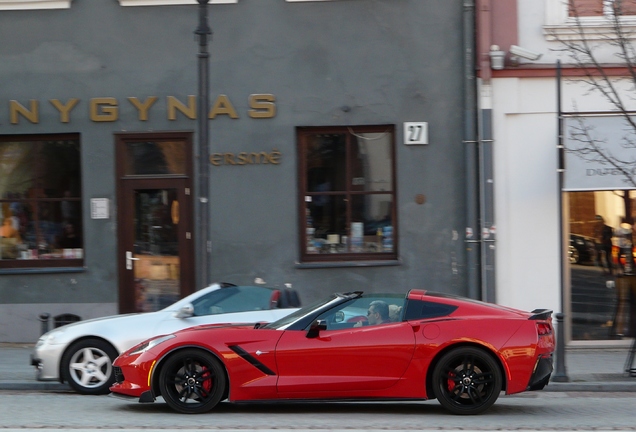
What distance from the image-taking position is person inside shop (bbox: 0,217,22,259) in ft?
49.5

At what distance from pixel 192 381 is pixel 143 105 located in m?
7.09

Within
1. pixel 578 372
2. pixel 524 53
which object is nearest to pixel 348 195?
pixel 524 53


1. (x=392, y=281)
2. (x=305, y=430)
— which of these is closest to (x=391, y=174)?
(x=392, y=281)

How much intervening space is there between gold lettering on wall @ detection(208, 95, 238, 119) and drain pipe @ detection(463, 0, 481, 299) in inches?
149

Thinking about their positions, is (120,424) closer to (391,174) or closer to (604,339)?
(391,174)

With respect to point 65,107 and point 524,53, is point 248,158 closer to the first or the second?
point 65,107

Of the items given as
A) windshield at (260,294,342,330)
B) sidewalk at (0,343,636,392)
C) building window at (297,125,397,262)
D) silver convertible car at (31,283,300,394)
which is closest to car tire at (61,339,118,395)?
silver convertible car at (31,283,300,394)

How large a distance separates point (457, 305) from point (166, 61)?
7778mm

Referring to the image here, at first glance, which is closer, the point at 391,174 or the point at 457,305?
the point at 457,305

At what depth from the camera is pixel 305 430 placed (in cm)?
789

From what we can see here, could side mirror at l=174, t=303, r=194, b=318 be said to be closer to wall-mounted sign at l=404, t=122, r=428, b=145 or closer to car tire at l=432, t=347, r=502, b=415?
car tire at l=432, t=347, r=502, b=415

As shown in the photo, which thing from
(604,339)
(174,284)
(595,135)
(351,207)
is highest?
(595,135)

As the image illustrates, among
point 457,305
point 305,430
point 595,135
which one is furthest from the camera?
point 595,135

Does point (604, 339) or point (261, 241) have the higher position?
point (261, 241)
